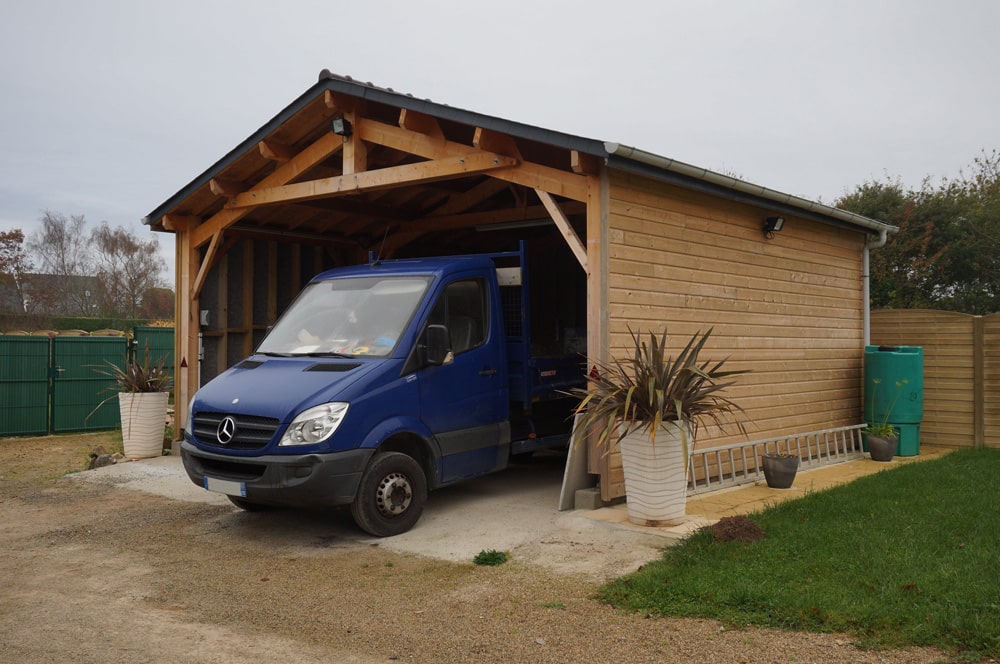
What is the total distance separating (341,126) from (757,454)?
570 centimetres

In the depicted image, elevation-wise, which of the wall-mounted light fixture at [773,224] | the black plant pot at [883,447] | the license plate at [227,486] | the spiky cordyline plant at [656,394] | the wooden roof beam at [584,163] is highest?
the wooden roof beam at [584,163]

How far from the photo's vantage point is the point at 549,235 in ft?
36.4

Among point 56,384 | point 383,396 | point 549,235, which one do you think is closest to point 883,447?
point 549,235

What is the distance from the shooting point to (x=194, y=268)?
10562 mm

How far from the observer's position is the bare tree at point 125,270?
3656 centimetres

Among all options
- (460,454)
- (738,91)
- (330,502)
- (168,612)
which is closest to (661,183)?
(460,454)

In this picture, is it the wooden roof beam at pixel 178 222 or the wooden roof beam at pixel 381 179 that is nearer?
the wooden roof beam at pixel 381 179

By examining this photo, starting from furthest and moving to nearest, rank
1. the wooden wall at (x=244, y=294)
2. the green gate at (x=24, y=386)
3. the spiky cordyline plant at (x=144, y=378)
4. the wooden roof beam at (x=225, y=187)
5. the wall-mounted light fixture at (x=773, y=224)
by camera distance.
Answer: the green gate at (x=24, y=386)
the wooden wall at (x=244, y=294)
the spiky cordyline plant at (x=144, y=378)
the wooden roof beam at (x=225, y=187)
the wall-mounted light fixture at (x=773, y=224)

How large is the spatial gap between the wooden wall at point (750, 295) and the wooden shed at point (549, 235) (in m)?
0.02

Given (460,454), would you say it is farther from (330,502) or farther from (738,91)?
(738,91)

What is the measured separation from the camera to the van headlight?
229 inches

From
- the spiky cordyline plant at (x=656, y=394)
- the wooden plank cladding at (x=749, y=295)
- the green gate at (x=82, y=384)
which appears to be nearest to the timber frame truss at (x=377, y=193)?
the wooden plank cladding at (x=749, y=295)

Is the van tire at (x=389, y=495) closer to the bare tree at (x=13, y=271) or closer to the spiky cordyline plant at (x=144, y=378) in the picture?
the spiky cordyline plant at (x=144, y=378)

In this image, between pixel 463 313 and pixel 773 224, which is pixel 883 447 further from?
pixel 463 313
